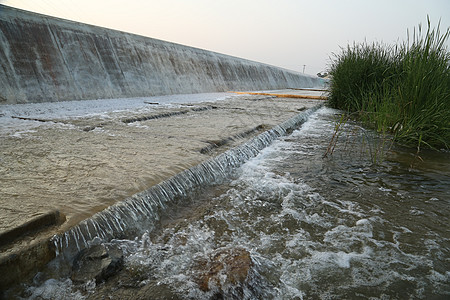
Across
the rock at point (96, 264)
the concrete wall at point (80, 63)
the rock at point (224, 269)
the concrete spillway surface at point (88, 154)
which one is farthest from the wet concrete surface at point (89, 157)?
the concrete wall at point (80, 63)

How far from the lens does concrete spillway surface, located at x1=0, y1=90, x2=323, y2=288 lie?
1371 mm

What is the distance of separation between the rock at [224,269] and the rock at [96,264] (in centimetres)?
35

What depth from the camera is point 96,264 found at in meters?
1.19

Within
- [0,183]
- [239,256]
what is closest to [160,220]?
[239,256]

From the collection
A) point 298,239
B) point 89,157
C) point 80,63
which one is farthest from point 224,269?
point 80,63

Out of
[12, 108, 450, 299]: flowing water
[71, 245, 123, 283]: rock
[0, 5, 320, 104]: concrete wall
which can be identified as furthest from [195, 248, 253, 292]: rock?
[0, 5, 320, 104]: concrete wall

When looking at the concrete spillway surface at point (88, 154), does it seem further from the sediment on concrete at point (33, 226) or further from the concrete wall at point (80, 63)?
the concrete wall at point (80, 63)

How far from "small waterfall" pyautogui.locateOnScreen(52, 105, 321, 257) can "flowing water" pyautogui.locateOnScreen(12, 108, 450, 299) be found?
2cm

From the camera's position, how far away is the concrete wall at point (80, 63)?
4657 mm

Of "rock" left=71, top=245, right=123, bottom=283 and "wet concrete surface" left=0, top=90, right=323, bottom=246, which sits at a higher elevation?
"wet concrete surface" left=0, top=90, right=323, bottom=246

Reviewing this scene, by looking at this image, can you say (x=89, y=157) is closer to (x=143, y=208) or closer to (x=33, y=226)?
(x=143, y=208)

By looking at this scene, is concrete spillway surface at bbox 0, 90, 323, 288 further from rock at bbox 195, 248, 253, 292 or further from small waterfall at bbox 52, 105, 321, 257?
rock at bbox 195, 248, 253, 292

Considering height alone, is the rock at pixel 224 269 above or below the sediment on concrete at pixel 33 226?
below

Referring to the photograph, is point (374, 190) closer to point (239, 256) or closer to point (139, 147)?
point (239, 256)
